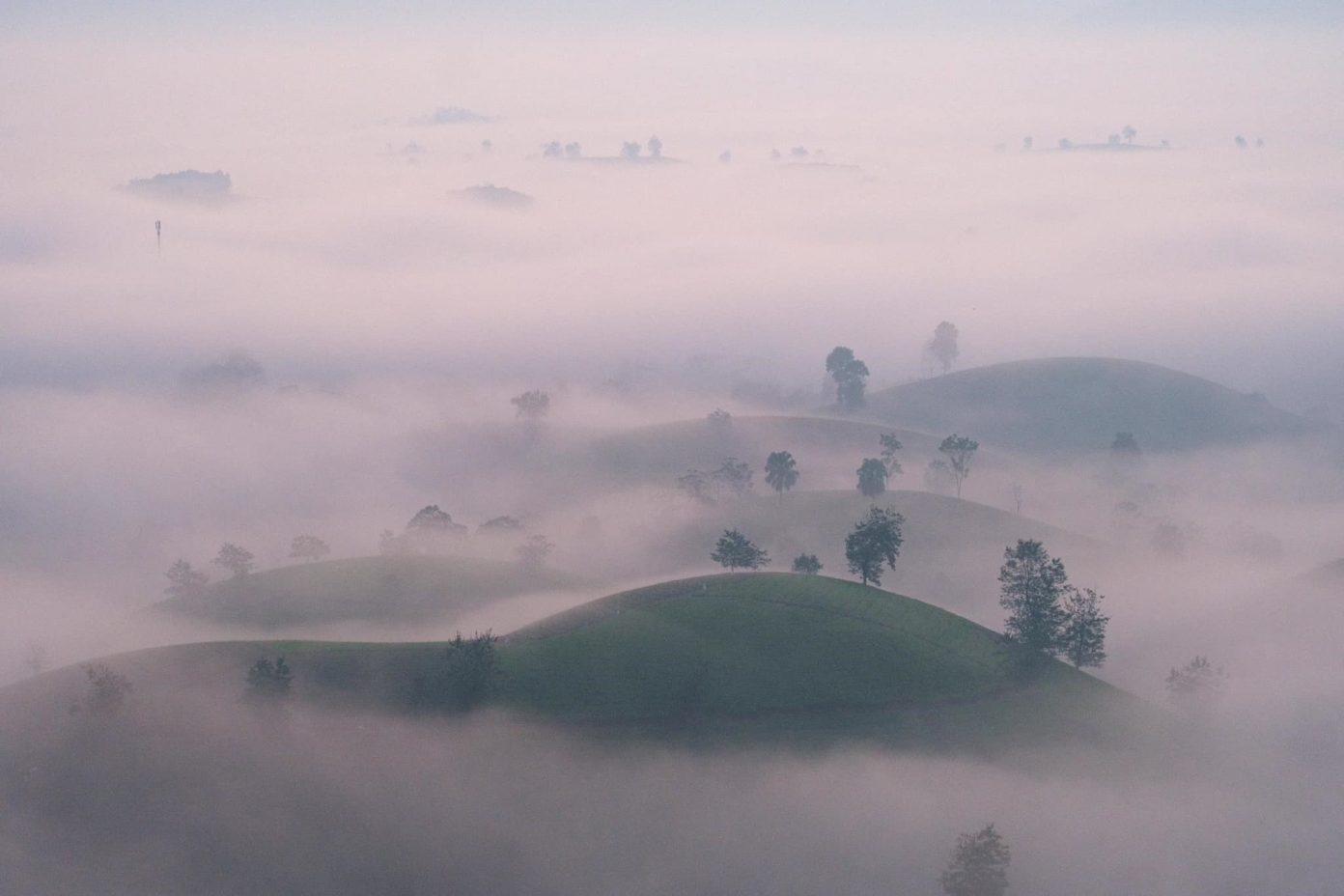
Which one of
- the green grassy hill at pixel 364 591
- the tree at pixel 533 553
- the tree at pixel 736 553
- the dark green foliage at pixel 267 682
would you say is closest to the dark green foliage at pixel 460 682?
the dark green foliage at pixel 267 682

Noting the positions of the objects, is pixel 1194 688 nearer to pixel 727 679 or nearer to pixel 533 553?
pixel 727 679

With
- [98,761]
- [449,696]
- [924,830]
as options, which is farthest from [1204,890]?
[98,761]

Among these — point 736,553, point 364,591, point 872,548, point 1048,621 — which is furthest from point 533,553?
point 1048,621

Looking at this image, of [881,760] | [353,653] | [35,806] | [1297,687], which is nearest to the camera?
[35,806]

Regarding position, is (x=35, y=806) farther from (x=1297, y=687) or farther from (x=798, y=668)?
(x=1297, y=687)

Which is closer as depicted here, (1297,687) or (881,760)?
(881,760)

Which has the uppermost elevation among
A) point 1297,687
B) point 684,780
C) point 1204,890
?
point 1297,687
